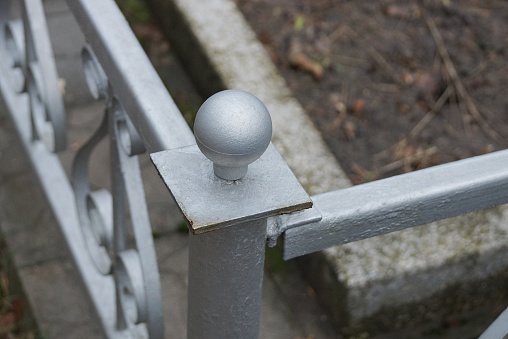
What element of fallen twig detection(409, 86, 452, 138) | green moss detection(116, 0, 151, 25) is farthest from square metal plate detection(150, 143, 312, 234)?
green moss detection(116, 0, 151, 25)

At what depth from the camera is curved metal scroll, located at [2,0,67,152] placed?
6.01 ft

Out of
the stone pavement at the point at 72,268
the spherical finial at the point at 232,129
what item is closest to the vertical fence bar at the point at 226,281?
the spherical finial at the point at 232,129

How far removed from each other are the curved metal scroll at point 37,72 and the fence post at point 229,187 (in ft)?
3.04

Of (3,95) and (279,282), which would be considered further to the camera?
(279,282)

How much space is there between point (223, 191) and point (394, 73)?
225 centimetres

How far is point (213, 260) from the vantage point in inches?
41.0

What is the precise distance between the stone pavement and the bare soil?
1.52 ft

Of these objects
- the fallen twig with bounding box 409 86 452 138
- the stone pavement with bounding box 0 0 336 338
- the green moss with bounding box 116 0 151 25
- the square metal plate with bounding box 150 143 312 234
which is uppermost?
the square metal plate with bounding box 150 143 312 234

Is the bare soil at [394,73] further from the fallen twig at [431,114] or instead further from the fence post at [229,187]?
the fence post at [229,187]

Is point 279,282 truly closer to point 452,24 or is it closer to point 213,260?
point 452,24

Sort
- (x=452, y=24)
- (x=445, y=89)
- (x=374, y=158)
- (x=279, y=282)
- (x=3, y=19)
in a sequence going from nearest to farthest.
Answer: (x=3, y=19)
(x=279, y=282)
(x=374, y=158)
(x=445, y=89)
(x=452, y=24)

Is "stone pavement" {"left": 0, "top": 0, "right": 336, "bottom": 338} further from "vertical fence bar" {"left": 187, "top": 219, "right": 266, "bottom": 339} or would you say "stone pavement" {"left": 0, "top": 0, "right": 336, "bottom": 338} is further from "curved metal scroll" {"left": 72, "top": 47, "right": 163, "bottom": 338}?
"vertical fence bar" {"left": 187, "top": 219, "right": 266, "bottom": 339}

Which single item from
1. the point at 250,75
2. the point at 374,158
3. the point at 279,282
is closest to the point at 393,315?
the point at 279,282

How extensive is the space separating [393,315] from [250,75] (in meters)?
0.91
